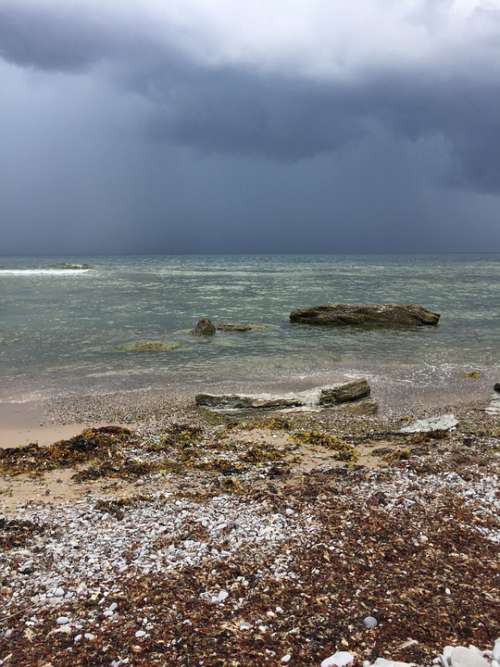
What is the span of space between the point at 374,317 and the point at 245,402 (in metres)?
20.4

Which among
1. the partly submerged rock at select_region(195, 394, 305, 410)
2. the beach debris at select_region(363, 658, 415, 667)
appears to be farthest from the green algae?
the beach debris at select_region(363, 658, 415, 667)

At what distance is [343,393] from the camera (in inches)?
620

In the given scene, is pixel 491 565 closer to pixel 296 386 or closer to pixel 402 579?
pixel 402 579

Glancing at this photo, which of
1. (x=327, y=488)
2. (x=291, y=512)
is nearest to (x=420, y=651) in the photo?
(x=291, y=512)

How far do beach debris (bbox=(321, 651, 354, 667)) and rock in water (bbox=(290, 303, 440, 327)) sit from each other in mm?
28569

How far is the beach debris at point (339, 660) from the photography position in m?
4.98

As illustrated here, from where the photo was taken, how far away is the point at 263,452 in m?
11.3

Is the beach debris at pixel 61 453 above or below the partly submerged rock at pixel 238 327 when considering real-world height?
below

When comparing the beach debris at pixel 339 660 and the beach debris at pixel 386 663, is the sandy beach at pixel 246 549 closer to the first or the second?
the beach debris at pixel 339 660

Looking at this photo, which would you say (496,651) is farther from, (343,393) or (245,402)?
(343,393)

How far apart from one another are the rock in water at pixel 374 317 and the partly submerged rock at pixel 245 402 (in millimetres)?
18434

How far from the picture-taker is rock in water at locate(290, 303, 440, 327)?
32.8 metres

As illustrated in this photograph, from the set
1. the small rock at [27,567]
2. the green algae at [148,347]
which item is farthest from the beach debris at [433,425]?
the green algae at [148,347]

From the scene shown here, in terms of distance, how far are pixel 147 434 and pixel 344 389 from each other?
6.99 metres
